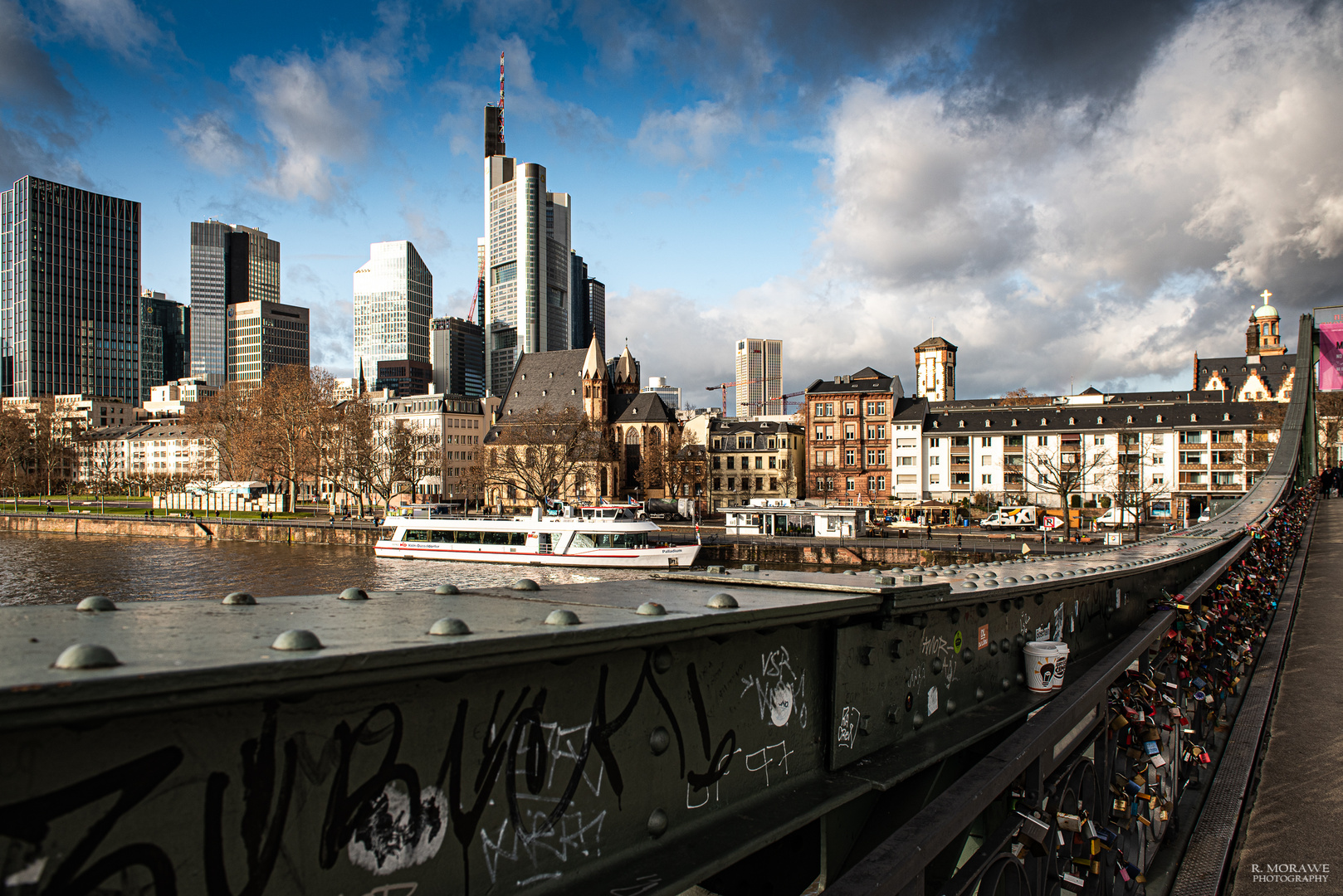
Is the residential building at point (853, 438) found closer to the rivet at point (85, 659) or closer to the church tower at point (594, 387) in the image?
the church tower at point (594, 387)

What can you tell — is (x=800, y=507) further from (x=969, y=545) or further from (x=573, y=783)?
(x=573, y=783)

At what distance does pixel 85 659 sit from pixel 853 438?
7770cm

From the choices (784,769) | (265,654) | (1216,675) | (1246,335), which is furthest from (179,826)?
(1246,335)

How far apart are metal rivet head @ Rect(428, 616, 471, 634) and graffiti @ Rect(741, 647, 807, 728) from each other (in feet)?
4.59

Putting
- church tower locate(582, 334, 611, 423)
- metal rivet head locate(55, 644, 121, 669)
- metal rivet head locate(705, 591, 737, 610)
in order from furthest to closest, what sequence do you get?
1. church tower locate(582, 334, 611, 423)
2. metal rivet head locate(705, 591, 737, 610)
3. metal rivet head locate(55, 644, 121, 669)

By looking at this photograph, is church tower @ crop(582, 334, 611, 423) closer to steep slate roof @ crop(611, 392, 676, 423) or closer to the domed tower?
steep slate roof @ crop(611, 392, 676, 423)

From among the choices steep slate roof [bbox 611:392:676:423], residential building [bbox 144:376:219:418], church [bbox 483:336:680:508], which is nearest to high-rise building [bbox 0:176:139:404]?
residential building [bbox 144:376:219:418]

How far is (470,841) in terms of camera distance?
6.91 feet

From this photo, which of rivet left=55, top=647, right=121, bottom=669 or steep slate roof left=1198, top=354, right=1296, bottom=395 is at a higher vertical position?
steep slate roof left=1198, top=354, right=1296, bottom=395

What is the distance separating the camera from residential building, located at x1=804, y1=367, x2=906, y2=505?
7606 cm

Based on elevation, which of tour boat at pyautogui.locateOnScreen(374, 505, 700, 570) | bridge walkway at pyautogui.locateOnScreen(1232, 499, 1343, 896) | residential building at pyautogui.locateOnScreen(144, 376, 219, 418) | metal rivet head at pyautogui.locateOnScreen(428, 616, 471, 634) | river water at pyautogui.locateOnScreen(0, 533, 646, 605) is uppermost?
residential building at pyautogui.locateOnScreen(144, 376, 219, 418)

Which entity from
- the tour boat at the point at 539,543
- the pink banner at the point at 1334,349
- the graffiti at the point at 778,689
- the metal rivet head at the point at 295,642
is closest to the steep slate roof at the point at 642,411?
the tour boat at the point at 539,543

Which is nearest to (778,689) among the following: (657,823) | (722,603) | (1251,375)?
(722,603)

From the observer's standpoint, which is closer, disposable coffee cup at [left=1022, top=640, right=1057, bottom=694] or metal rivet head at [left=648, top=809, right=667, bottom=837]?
metal rivet head at [left=648, top=809, right=667, bottom=837]
